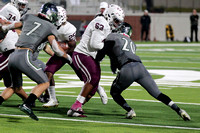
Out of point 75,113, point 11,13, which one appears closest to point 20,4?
point 11,13

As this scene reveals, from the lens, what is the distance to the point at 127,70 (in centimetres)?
848

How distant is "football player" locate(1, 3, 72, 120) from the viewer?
8.32m

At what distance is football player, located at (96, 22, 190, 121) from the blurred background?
1056 inches

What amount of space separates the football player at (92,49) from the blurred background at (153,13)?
26.4 metres

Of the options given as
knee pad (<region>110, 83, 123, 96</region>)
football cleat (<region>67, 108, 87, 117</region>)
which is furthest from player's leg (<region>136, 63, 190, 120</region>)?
football cleat (<region>67, 108, 87, 117</region>)

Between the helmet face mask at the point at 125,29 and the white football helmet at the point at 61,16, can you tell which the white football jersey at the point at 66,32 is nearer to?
the white football helmet at the point at 61,16

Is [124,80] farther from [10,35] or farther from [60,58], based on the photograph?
[10,35]

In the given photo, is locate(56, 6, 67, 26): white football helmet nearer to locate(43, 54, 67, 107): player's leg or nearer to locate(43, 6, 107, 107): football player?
locate(43, 6, 107, 107): football player

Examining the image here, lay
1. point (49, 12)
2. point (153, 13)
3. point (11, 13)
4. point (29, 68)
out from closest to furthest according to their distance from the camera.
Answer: point (29, 68), point (49, 12), point (11, 13), point (153, 13)

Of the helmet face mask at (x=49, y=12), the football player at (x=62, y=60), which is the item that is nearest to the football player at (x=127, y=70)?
the helmet face mask at (x=49, y=12)

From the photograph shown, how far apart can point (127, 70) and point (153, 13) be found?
29.2 m

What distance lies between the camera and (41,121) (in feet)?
27.2

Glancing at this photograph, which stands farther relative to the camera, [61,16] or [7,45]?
[7,45]

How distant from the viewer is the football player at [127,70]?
27.6 feet
